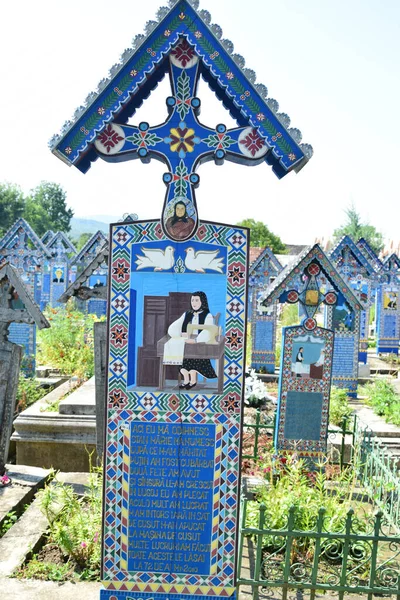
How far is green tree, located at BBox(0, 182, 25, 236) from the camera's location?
59.2m

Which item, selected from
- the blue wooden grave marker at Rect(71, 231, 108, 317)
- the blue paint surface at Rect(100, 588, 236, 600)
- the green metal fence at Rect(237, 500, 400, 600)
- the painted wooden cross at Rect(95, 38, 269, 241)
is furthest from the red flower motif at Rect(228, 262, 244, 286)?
the blue wooden grave marker at Rect(71, 231, 108, 317)

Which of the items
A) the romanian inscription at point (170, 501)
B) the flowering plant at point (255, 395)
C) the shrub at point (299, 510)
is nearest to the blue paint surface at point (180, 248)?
the romanian inscription at point (170, 501)

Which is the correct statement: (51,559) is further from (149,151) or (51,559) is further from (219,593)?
(149,151)

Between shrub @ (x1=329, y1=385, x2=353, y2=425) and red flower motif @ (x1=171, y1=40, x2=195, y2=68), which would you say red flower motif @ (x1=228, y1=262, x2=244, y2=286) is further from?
shrub @ (x1=329, y1=385, x2=353, y2=425)

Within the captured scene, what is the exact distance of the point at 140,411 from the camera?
385 cm

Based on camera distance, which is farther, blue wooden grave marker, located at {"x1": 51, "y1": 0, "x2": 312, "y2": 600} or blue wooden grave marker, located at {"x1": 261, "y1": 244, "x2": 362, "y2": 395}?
blue wooden grave marker, located at {"x1": 261, "y1": 244, "x2": 362, "y2": 395}

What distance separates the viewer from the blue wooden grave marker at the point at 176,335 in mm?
3775

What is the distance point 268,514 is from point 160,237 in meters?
2.86

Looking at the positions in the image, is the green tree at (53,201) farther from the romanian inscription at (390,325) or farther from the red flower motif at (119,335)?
the red flower motif at (119,335)

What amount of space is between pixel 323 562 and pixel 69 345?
10226 mm

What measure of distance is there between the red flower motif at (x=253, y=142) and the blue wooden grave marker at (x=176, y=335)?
1cm

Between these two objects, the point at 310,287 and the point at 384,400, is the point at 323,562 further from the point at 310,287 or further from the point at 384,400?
the point at 384,400

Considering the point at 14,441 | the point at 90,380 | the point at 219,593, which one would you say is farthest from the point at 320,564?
the point at 90,380

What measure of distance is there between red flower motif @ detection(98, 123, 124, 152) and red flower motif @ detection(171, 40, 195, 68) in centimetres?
65
